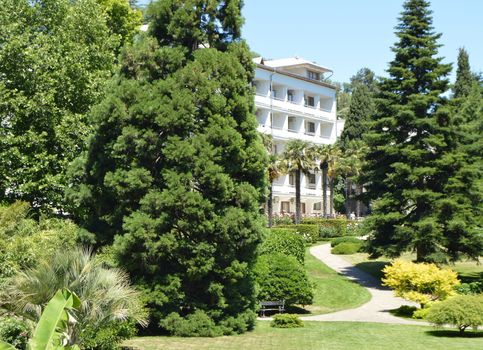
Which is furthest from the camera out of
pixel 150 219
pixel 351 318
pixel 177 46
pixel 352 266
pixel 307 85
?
pixel 307 85

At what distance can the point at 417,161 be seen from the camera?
37.7 metres

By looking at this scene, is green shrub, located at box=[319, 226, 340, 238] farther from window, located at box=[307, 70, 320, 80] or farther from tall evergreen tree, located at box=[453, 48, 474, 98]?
tall evergreen tree, located at box=[453, 48, 474, 98]

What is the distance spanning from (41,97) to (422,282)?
17.0 metres

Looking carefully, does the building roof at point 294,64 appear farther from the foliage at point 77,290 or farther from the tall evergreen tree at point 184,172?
the foliage at point 77,290

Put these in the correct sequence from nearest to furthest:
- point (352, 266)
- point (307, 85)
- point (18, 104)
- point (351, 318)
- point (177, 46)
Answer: point (177, 46), point (18, 104), point (351, 318), point (352, 266), point (307, 85)

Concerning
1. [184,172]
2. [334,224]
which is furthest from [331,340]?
[334,224]

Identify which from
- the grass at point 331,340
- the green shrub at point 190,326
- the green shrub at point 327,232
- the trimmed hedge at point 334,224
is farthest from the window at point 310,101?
the green shrub at point 190,326

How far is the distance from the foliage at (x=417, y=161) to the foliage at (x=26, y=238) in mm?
20885

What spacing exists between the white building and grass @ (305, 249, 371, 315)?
82.3ft

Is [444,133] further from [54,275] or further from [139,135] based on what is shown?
[54,275]

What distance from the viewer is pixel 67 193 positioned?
21.6 metres

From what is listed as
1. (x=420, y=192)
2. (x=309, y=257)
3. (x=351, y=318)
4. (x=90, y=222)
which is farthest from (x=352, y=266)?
(x=90, y=222)

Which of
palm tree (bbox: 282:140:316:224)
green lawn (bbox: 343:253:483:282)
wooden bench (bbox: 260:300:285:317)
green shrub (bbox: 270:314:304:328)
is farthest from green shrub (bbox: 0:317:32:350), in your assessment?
palm tree (bbox: 282:140:316:224)

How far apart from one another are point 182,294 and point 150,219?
2418mm
